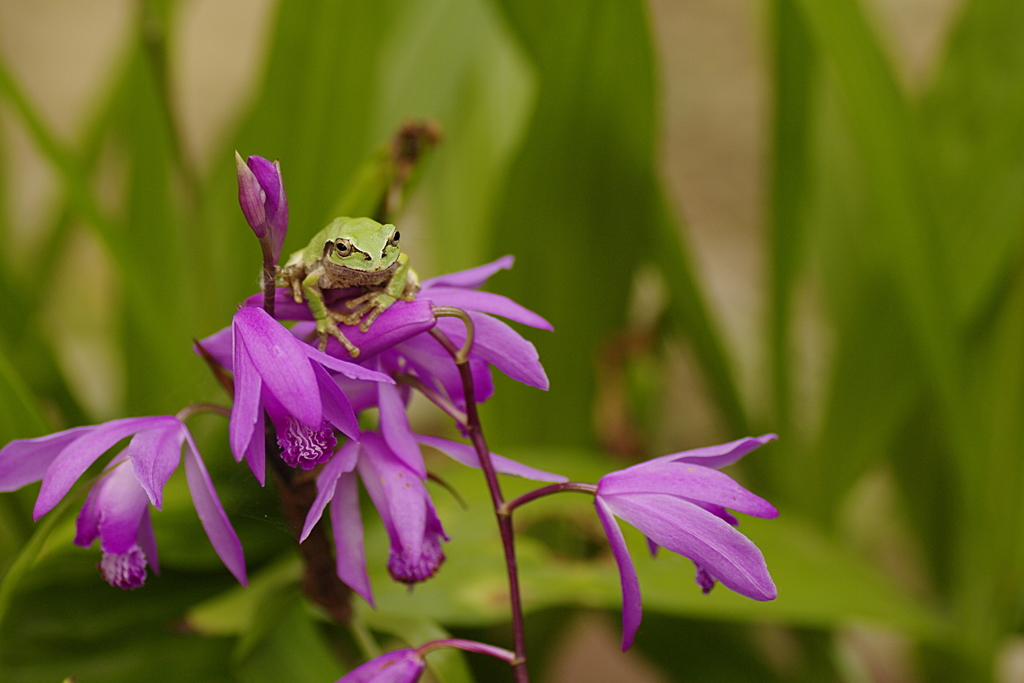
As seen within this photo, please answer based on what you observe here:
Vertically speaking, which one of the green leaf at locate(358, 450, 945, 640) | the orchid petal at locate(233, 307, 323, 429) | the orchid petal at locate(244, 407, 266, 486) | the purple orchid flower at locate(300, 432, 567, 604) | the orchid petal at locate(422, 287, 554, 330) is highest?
the orchid petal at locate(422, 287, 554, 330)

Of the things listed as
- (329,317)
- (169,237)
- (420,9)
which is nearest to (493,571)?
(329,317)

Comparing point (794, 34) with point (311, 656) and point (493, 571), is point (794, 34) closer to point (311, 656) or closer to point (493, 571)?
point (493, 571)

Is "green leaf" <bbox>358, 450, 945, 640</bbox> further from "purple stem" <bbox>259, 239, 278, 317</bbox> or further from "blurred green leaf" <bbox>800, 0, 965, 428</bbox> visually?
"purple stem" <bbox>259, 239, 278, 317</bbox>

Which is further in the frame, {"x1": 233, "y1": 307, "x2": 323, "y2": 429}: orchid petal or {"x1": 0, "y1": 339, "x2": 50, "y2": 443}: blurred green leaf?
{"x1": 0, "y1": 339, "x2": 50, "y2": 443}: blurred green leaf

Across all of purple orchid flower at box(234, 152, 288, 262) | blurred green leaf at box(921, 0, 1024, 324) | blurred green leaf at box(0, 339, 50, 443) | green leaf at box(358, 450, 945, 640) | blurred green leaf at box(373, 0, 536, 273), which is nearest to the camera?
purple orchid flower at box(234, 152, 288, 262)

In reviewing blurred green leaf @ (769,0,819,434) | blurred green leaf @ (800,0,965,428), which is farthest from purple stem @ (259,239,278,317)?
blurred green leaf @ (769,0,819,434)

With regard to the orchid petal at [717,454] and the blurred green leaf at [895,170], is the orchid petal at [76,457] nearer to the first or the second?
the orchid petal at [717,454]

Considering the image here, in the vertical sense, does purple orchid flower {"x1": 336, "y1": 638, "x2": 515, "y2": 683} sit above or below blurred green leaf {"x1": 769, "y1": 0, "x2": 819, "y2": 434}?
below
